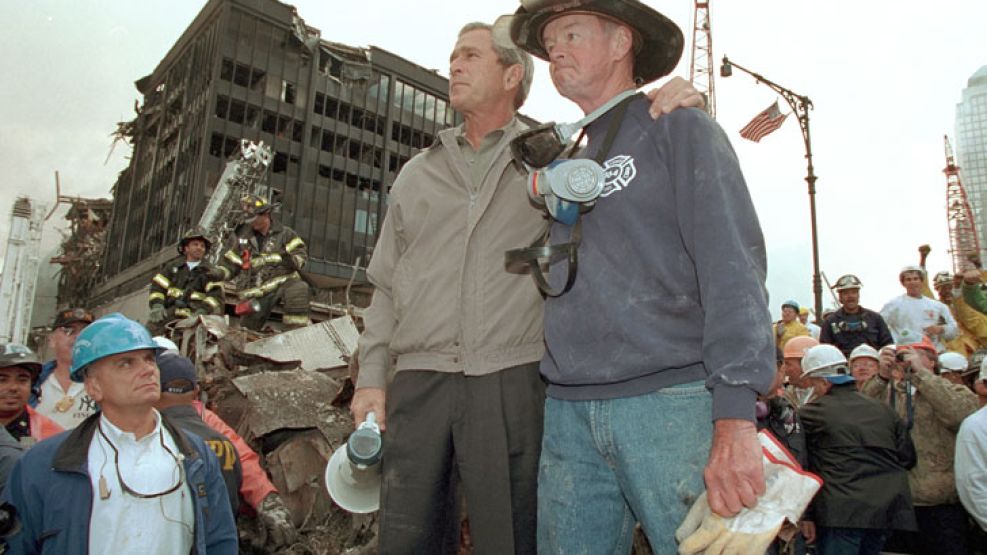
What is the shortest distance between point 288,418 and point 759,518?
537cm

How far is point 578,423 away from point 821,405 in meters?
4.43

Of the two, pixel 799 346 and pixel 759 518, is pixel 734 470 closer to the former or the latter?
pixel 759 518

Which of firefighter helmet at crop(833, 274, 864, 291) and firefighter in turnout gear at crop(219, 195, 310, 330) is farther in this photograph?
firefighter in turnout gear at crop(219, 195, 310, 330)

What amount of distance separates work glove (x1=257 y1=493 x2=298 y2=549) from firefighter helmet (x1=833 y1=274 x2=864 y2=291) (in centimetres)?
688

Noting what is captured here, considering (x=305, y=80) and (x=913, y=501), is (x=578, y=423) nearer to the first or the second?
(x=913, y=501)

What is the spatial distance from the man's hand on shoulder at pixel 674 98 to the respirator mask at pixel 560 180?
0.11 m

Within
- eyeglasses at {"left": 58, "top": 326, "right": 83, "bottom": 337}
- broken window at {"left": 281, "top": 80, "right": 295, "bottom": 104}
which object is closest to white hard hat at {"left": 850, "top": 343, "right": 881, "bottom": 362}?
eyeglasses at {"left": 58, "top": 326, "right": 83, "bottom": 337}

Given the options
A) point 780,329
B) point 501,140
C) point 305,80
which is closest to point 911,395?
point 780,329

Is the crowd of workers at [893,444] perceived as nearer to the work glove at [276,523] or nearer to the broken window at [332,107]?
the work glove at [276,523]

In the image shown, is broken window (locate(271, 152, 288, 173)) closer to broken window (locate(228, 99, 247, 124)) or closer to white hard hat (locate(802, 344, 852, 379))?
broken window (locate(228, 99, 247, 124))

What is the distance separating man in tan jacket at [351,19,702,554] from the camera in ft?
7.81

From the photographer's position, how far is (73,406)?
18.4 feet

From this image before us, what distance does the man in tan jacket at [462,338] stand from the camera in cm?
238

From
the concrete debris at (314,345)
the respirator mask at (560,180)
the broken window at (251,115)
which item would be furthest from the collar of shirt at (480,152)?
the broken window at (251,115)
